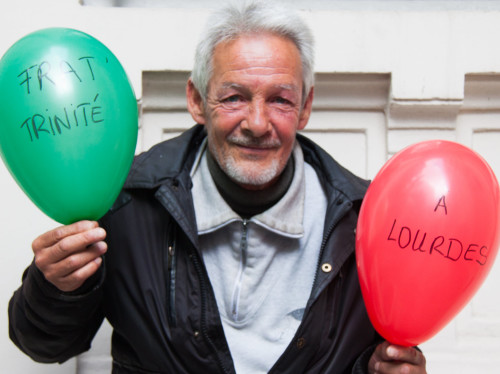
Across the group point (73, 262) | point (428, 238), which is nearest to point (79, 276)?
point (73, 262)

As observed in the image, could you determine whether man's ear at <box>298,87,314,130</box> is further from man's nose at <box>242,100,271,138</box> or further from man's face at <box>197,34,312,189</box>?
man's nose at <box>242,100,271,138</box>

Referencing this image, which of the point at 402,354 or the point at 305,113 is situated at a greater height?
the point at 305,113

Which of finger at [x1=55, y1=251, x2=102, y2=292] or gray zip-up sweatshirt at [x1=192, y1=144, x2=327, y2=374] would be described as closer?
finger at [x1=55, y1=251, x2=102, y2=292]

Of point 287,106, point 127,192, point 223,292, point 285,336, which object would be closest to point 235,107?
point 287,106

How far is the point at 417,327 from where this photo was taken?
1366 mm

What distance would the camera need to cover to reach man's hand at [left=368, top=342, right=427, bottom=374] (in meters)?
1.42

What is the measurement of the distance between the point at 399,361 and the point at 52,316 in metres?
0.86

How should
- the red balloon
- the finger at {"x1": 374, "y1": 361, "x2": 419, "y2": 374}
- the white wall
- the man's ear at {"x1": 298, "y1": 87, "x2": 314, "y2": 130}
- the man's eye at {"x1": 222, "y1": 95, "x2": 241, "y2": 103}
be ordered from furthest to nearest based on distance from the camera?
the white wall < the man's ear at {"x1": 298, "y1": 87, "x2": 314, "y2": 130} < the man's eye at {"x1": 222, "y1": 95, "x2": 241, "y2": 103} < the finger at {"x1": 374, "y1": 361, "x2": 419, "y2": 374} < the red balloon

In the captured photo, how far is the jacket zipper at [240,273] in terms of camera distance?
68.4 inches

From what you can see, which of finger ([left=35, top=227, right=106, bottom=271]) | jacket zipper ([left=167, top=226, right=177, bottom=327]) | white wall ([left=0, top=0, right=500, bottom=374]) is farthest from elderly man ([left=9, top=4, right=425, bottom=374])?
white wall ([left=0, top=0, right=500, bottom=374])

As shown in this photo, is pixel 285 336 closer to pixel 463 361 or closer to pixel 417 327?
pixel 417 327

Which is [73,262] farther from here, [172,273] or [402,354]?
[402,354]

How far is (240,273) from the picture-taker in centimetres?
178

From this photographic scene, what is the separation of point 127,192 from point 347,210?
2.10ft
